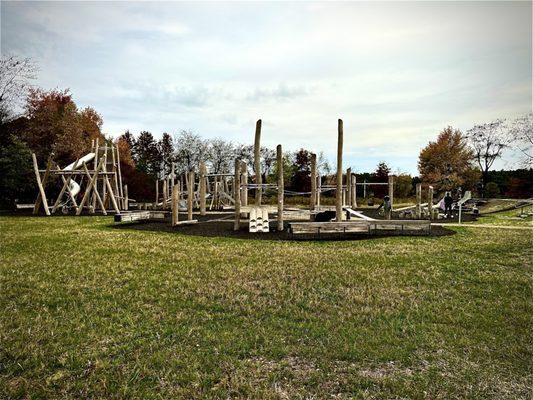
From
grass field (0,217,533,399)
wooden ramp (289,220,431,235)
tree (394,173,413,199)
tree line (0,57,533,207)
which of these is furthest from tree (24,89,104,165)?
tree (394,173,413,199)

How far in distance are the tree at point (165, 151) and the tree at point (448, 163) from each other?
3255 cm

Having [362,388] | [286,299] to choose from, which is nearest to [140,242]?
[286,299]

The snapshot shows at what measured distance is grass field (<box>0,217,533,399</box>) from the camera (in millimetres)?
3656

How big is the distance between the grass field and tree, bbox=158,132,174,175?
44.9 meters

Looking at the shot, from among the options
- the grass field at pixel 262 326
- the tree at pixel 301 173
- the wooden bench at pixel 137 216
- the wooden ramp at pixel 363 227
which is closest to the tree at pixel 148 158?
the tree at pixel 301 173

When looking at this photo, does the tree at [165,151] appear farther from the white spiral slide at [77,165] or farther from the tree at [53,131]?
the white spiral slide at [77,165]

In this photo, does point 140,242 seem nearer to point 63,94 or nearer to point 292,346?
point 292,346

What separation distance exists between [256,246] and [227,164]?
38.4 metres

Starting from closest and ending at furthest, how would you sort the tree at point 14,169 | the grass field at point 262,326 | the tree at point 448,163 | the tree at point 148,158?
the grass field at point 262,326, the tree at point 14,169, the tree at point 448,163, the tree at point 148,158

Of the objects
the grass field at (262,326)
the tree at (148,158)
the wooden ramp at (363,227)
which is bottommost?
the grass field at (262,326)

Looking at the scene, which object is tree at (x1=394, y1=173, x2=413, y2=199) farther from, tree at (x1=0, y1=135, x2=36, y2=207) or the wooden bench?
tree at (x1=0, y1=135, x2=36, y2=207)

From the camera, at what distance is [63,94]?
39.7 meters

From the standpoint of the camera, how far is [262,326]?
498 cm

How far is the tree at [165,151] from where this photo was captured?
174 feet
